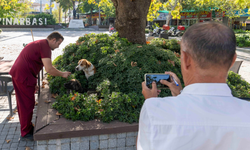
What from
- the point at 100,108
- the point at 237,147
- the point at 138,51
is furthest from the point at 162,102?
the point at 138,51

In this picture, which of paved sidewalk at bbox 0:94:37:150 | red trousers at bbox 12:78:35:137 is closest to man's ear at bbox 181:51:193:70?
red trousers at bbox 12:78:35:137

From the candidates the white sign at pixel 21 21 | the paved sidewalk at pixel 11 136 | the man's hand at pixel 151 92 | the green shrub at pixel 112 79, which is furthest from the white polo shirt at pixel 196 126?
the white sign at pixel 21 21

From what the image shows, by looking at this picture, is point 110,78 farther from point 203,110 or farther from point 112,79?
point 203,110

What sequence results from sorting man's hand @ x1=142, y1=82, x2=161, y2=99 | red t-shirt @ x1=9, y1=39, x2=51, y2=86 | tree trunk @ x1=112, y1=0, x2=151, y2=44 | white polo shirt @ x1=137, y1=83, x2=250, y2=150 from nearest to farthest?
white polo shirt @ x1=137, y1=83, x2=250, y2=150, man's hand @ x1=142, y1=82, x2=161, y2=99, red t-shirt @ x1=9, y1=39, x2=51, y2=86, tree trunk @ x1=112, y1=0, x2=151, y2=44

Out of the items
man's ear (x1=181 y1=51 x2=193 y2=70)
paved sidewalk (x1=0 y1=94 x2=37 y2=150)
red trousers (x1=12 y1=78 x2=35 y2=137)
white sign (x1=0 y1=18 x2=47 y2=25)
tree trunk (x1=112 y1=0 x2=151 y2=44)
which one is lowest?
paved sidewalk (x1=0 y1=94 x2=37 y2=150)

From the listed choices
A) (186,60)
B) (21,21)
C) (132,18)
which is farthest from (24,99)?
(21,21)

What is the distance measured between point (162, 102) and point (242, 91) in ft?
15.2

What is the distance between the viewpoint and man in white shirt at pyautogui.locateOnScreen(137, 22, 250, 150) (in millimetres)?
916

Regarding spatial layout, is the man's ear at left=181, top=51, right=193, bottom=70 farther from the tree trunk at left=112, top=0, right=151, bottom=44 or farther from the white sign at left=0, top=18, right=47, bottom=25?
the white sign at left=0, top=18, right=47, bottom=25

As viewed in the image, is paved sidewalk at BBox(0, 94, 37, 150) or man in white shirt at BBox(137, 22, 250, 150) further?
paved sidewalk at BBox(0, 94, 37, 150)

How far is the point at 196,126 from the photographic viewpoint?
0.91 metres

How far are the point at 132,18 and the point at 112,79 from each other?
2458mm

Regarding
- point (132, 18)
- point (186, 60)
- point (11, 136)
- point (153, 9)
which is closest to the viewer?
point (186, 60)

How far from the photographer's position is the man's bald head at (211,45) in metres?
1.02
